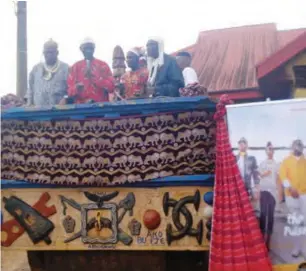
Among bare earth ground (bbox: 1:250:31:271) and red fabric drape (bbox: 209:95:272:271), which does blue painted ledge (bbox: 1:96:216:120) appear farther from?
bare earth ground (bbox: 1:250:31:271)

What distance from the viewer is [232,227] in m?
3.14

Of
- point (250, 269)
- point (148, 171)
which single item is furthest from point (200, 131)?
point (250, 269)

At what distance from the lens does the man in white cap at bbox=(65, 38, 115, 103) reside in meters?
4.31

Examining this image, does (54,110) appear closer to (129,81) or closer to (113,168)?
(113,168)

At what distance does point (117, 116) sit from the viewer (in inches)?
144

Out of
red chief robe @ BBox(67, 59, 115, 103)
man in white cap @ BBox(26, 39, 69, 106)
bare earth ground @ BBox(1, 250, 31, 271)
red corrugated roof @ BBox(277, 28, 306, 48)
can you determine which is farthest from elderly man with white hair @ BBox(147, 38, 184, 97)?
red corrugated roof @ BBox(277, 28, 306, 48)

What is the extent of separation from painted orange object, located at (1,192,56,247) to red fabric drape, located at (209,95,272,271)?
1.25 meters

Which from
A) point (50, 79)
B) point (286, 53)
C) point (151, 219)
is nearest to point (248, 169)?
point (151, 219)

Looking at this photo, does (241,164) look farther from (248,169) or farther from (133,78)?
(133,78)

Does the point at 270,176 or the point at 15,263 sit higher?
the point at 270,176

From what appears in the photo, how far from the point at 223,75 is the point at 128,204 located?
24.0ft

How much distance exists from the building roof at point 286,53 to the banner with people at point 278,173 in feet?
10.4

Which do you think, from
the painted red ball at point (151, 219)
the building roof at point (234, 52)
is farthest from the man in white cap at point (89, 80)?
the building roof at point (234, 52)

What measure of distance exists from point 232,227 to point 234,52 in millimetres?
9341
